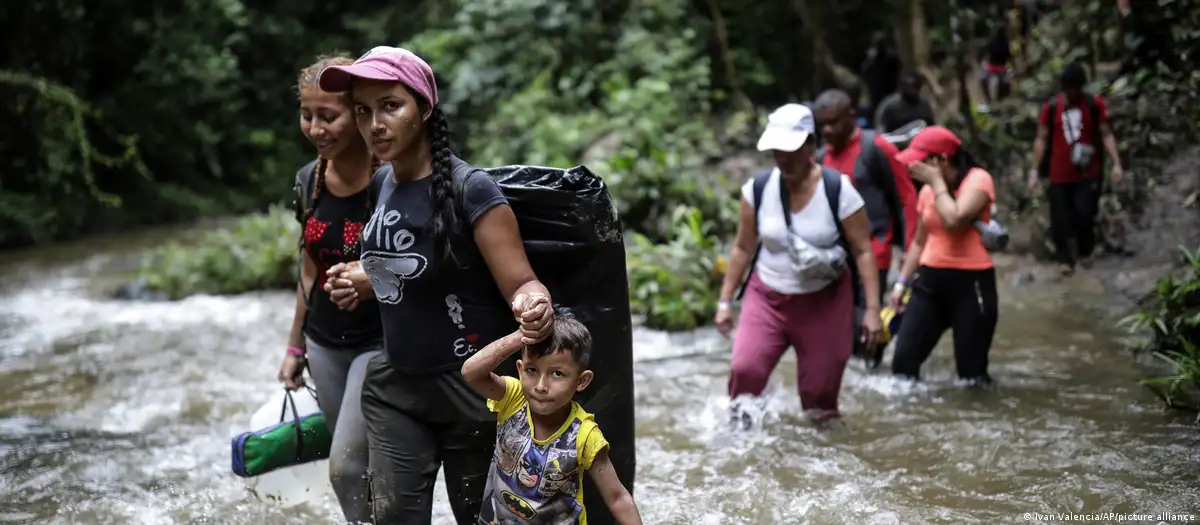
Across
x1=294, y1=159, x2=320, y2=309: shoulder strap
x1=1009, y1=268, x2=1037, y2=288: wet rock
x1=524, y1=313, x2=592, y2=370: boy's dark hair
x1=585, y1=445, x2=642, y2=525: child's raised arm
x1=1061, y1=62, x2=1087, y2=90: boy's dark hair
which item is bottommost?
x1=1009, y1=268, x2=1037, y2=288: wet rock

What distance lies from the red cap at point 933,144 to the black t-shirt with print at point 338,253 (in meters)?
3.28

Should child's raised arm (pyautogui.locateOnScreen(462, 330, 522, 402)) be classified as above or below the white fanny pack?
above

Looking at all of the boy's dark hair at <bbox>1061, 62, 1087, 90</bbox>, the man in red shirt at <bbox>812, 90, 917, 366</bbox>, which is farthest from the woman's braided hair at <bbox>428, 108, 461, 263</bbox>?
the boy's dark hair at <bbox>1061, 62, 1087, 90</bbox>

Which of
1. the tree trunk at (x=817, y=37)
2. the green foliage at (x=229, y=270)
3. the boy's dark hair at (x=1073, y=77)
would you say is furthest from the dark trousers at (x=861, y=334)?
the tree trunk at (x=817, y=37)

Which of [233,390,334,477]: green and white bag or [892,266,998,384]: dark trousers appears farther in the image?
[892,266,998,384]: dark trousers

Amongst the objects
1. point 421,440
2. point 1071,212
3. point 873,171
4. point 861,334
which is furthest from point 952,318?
point 1071,212

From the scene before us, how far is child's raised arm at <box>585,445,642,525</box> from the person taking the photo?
3162 millimetres

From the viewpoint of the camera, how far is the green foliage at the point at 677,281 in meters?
9.43

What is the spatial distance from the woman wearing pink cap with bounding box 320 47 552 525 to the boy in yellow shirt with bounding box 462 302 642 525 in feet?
0.52

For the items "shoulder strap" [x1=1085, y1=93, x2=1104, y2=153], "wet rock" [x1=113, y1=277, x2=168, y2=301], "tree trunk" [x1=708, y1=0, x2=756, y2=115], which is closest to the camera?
"shoulder strap" [x1=1085, y1=93, x2=1104, y2=153]

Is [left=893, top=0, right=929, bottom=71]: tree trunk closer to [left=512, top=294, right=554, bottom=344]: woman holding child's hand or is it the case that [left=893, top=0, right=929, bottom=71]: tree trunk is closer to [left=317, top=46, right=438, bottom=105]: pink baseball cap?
[left=317, top=46, right=438, bottom=105]: pink baseball cap

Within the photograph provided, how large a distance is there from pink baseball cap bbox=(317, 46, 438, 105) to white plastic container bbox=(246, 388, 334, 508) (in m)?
1.79

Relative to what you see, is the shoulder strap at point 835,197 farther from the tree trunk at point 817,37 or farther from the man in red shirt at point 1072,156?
the tree trunk at point 817,37

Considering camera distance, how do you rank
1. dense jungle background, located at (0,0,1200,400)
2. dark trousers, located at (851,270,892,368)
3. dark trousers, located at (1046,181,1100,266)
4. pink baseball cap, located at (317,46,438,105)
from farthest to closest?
dense jungle background, located at (0,0,1200,400)
dark trousers, located at (1046,181,1100,266)
dark trousers, located at (851,270,892,368)
pink baseball cap, located at (317,46,438,105)
